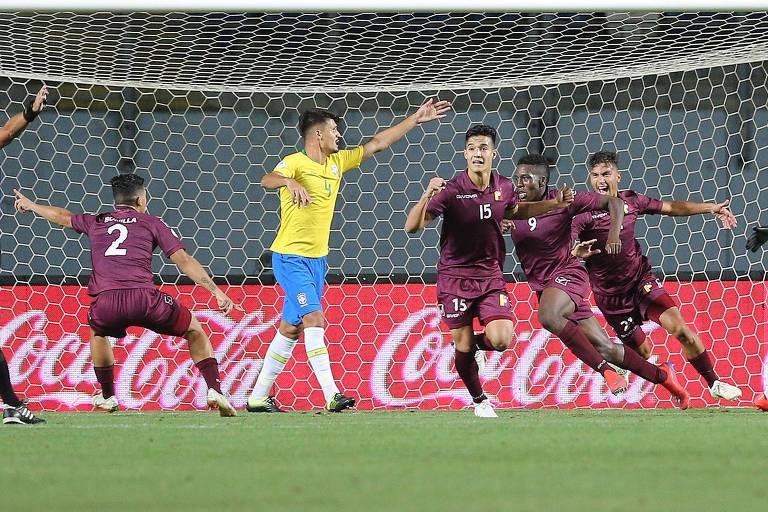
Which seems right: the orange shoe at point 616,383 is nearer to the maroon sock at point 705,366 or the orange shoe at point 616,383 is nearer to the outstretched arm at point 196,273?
the maroon sock at point 705,366

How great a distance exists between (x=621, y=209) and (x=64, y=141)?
4.73 meters

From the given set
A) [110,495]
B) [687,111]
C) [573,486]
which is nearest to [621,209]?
[687,111]

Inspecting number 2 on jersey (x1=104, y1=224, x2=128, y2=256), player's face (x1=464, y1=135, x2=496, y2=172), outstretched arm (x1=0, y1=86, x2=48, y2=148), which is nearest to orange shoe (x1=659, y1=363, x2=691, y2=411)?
player's face (x1=464, y1=135, x2=496, y2=172)

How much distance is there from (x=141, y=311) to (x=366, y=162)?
3463 millimetres

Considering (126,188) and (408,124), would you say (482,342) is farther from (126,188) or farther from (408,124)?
(126,188)

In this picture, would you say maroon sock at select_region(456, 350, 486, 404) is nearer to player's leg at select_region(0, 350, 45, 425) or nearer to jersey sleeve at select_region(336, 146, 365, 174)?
jersey sleeve at select_region(336, 146, 365, 174)

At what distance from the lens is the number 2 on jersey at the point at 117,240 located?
7.15 metres

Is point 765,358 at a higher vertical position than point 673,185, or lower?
lower

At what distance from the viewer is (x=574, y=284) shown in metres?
7.65

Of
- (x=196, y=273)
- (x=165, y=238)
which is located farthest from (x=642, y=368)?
(x=165, y=238)

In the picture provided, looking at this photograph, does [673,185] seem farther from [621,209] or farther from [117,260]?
[117,260]

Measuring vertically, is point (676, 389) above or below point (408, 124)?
below

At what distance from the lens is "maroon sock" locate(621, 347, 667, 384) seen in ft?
24.7

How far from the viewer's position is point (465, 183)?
7.10 m
